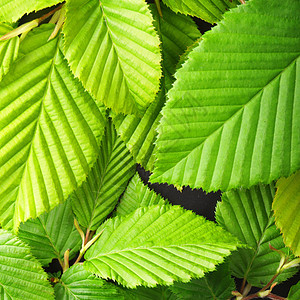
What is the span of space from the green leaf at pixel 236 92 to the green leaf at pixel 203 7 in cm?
7

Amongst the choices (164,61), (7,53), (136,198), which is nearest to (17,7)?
(7,53)

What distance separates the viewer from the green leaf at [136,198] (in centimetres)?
53

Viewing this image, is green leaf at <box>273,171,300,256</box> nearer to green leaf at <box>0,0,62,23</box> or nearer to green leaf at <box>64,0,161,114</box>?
green leaf at <box>64,0,161,114</box>

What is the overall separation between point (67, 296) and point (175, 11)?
415mm

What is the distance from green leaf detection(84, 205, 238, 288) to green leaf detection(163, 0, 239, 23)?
24 cm

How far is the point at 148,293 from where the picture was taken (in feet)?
1.71

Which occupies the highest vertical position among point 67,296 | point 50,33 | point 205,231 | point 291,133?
point 50,33

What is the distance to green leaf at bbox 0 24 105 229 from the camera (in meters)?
0.42

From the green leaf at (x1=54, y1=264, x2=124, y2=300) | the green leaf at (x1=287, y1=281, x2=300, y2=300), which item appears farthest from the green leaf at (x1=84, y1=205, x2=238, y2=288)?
the green leaf at (x1=287, y1=281, x2=300, y2=300)

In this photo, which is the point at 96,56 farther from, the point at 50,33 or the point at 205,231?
the point at 205,231

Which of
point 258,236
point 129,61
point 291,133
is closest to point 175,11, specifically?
point 129,61

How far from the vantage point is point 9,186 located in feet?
1.39

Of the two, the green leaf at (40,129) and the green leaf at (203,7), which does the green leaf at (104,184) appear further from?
the green leaf at (203,7)

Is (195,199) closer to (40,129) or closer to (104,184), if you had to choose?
(104,184)
